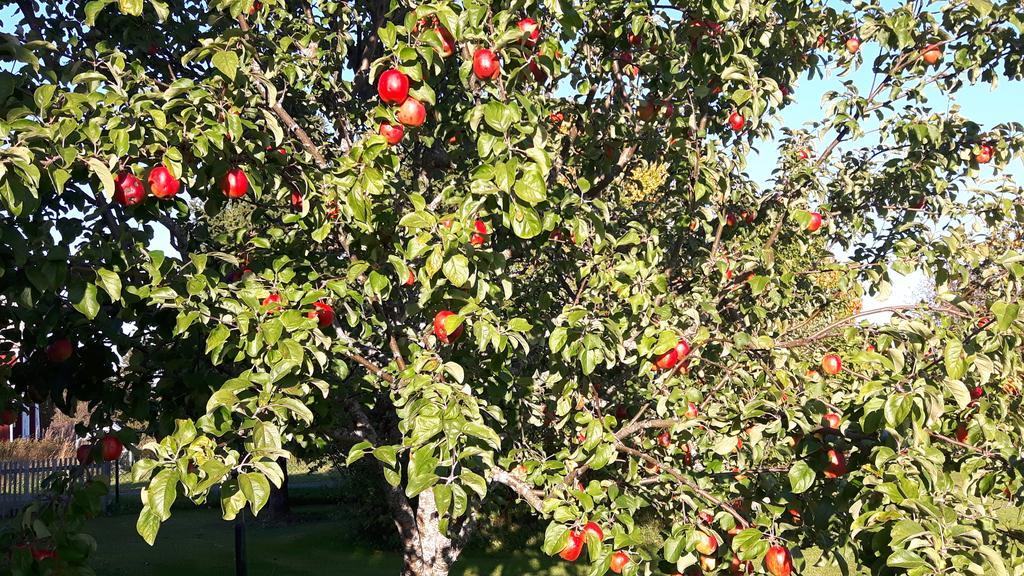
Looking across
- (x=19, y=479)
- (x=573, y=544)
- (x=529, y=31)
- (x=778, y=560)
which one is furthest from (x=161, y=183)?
(x=19, y=479)

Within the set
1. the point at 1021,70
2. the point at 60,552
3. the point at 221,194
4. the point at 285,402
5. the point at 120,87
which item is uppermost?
the point at 1021,70

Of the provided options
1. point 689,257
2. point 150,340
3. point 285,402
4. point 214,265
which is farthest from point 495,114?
point 689,257

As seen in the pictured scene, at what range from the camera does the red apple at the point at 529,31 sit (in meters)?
3.14

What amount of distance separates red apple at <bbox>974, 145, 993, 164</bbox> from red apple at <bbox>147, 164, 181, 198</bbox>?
476 cm

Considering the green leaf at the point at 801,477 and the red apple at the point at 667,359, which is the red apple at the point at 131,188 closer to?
the red apple at the point at 667,359

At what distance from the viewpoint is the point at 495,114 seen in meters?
2.87

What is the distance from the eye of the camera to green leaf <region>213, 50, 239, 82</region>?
121 inches

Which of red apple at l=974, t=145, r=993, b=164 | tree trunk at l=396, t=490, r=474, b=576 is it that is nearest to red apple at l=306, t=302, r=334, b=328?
tree trunk at l=396, t=490, r=474, b=576

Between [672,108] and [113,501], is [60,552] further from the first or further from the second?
[113,501]

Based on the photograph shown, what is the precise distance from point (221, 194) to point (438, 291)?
1059mm

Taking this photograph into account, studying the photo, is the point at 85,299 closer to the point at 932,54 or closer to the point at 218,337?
the point at 218,337

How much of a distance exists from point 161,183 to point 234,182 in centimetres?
35

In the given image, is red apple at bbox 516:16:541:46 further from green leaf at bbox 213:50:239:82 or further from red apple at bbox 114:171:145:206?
red apple at bbox 114:171:145:206

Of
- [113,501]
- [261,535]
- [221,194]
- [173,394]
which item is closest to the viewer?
[221,194]
